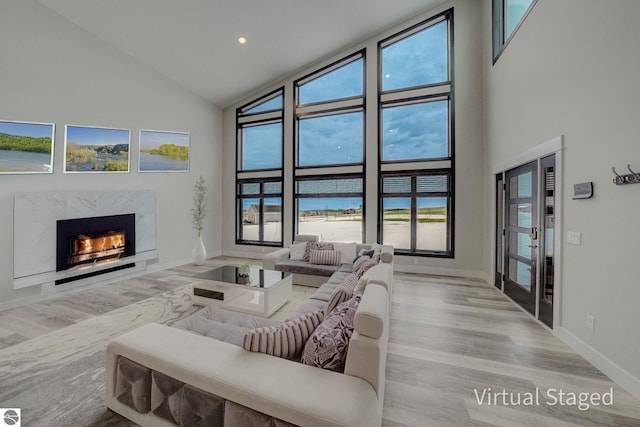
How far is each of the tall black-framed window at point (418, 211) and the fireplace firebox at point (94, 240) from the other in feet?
18.0

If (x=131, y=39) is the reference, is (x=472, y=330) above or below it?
below

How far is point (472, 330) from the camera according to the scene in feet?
10.0

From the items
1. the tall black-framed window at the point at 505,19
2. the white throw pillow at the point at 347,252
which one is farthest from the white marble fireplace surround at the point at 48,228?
the tall black-framed window at the point at 505,19

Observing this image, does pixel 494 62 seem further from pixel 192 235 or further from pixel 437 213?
pixel 192 235

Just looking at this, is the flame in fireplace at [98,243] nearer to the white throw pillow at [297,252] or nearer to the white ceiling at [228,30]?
the white throw pillow at [297,252]

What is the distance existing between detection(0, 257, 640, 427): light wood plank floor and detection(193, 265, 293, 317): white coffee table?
0.29 meters

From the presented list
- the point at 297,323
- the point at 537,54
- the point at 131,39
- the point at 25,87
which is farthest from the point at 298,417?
the point at 131,39

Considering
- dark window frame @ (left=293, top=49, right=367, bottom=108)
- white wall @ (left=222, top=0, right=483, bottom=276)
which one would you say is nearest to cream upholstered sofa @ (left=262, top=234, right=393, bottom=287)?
white wall @ (left=222, top=0, right=483, bottom=276)

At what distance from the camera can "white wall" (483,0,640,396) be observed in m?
2.10

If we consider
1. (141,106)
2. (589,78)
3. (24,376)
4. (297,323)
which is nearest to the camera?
(297,323)

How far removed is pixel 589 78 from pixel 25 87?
7.33 metres

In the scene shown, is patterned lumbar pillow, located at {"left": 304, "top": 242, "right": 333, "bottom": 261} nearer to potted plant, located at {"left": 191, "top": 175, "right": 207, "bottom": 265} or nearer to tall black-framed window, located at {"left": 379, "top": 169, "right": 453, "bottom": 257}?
tall black-framed window, located at {"left": 379, "top": 169, "right": 453, "bottom": 257}

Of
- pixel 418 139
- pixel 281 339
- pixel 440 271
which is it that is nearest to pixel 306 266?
pixel 440 271

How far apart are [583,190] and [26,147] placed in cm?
735
